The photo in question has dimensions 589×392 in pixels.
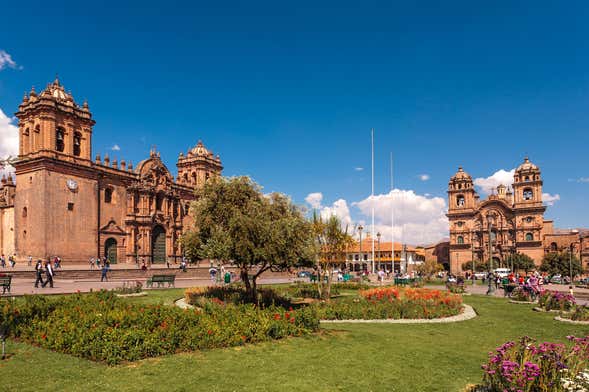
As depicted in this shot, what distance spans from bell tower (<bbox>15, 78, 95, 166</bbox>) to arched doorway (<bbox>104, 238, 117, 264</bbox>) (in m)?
8.06

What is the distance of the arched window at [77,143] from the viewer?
38062mm

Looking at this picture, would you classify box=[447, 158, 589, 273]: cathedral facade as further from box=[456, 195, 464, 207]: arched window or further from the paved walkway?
the paved walkway

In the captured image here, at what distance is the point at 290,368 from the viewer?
24.0ft

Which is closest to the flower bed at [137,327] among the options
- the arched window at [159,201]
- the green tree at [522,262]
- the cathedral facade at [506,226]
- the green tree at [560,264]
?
the arched window at [159,201]

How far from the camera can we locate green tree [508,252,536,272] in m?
62.1

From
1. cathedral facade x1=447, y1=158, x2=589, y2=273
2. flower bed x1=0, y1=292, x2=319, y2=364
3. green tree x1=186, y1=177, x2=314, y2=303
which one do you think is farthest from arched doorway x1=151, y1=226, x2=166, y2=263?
cathedral facade x1=447, y1=158, x2=589, y2=273

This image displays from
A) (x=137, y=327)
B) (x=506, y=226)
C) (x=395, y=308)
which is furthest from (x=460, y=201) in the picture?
(x=137, y=327)

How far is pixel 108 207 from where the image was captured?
1592 inches

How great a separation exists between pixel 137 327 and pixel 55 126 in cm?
3308

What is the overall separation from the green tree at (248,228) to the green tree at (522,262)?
58.1 meters

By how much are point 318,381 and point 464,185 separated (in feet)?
236

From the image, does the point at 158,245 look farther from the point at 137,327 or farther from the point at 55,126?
the point at 137,327

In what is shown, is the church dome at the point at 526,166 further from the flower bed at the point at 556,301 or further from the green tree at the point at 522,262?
the flower bed at the point at 556,301

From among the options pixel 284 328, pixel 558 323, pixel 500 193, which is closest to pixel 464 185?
pixel 500 193
